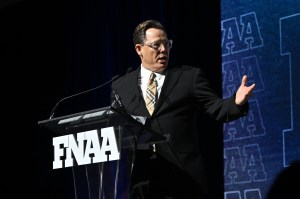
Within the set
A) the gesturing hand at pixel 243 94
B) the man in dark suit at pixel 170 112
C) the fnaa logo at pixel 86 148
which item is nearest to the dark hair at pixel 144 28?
the man in dark suit at pixel 170 112

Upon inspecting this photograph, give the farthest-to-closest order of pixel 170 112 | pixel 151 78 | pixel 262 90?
pixel 262 90, pixel 151 78, pixel 170 112

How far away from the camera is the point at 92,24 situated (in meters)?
5.07

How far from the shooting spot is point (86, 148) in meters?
2.52

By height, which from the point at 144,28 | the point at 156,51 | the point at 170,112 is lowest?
the point at 170,112

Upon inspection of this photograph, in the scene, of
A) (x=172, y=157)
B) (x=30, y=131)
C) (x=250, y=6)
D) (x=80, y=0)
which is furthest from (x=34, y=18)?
(x=172, y=157)

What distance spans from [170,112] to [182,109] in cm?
6

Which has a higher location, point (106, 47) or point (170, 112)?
point (106, 47)

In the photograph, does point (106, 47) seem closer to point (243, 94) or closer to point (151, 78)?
point (151, 78)

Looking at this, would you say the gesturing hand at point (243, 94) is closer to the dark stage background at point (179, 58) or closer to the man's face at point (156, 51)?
the man's face at point (156, 51)

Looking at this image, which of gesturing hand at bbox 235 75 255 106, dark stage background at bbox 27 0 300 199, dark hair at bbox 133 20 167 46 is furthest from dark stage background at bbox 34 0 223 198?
gesturing hand at bbox 235 75 255 106

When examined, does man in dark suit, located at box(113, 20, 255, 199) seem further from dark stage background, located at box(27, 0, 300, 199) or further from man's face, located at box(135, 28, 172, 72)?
dark stage background, located at box(27, 0, 300, 199)

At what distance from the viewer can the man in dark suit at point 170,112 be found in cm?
272

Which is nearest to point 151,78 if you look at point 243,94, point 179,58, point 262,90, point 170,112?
point 170,112

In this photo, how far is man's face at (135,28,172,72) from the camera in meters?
2.99
